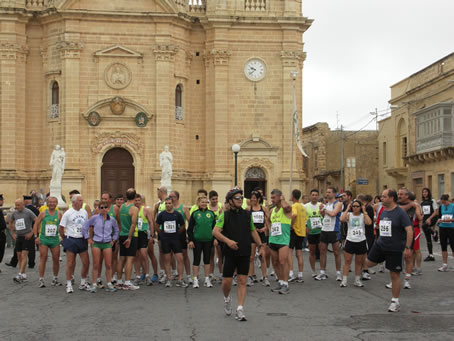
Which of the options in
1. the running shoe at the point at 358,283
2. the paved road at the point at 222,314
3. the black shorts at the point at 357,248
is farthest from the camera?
the running shoe at the point at 358,283

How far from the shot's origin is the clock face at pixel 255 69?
34.0m

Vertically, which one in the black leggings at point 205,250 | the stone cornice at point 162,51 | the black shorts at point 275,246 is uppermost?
the stone cornice at point 162,51

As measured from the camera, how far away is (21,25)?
3297 cm

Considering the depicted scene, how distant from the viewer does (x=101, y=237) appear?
12.1m

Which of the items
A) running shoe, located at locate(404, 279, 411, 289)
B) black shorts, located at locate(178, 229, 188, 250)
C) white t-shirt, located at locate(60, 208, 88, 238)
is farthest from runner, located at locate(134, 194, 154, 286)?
running shoe, located at locate(404, 279, 411, 289)

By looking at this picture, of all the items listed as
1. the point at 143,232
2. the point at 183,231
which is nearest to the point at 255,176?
the point at 183,231

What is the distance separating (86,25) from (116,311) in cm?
2493

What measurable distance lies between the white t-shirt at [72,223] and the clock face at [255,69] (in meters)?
22.6

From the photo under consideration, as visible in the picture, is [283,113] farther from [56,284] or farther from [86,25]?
[56,284]

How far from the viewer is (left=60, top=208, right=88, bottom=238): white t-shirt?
12273 mm

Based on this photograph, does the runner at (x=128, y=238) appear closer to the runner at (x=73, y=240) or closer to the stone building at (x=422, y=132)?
the runner at (x=73, y=240)

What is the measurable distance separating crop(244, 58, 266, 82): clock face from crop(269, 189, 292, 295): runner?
879 inches

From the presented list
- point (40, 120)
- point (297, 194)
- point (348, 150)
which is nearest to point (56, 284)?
point (297, 194)

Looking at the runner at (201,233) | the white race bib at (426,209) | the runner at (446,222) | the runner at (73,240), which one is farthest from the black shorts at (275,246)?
the white race bib at (426,209)
